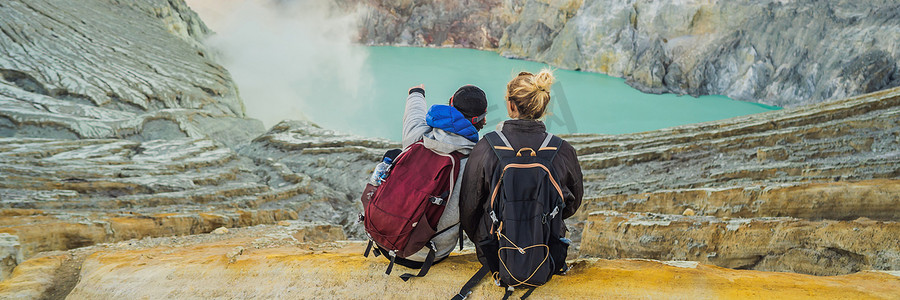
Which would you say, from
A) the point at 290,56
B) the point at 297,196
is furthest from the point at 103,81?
the point at 290,56

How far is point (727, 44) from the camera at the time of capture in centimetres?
1553

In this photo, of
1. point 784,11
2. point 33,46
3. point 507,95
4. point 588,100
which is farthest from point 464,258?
point 784,11

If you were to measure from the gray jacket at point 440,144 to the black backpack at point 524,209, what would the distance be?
0.49ft

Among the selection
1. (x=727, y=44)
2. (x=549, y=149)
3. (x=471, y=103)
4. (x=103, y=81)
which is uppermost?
(x=727, y=44)

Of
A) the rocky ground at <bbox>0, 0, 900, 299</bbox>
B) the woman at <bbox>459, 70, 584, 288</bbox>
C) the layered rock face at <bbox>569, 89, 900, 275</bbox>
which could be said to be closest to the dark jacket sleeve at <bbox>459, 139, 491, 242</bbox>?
the woman at <bbox>459, 70, 584, 288</bbox>

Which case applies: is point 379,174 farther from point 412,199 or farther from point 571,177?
point 571,177

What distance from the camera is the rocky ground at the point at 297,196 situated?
7.23 feet

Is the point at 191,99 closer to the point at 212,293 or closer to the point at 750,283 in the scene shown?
the point at 212,293

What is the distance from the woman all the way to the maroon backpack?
0.29ft

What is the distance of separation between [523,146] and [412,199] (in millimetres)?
436

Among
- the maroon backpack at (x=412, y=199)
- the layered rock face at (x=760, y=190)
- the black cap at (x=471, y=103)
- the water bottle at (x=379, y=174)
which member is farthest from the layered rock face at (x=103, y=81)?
the black cap at (x=471, y=103)

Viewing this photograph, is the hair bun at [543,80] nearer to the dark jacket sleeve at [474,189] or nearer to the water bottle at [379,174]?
the dark jacket sleeve at [474,189]

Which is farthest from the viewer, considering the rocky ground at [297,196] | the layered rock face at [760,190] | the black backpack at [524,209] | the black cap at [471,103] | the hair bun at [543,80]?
the layered rock face at [760,190]

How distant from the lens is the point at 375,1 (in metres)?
31.5
